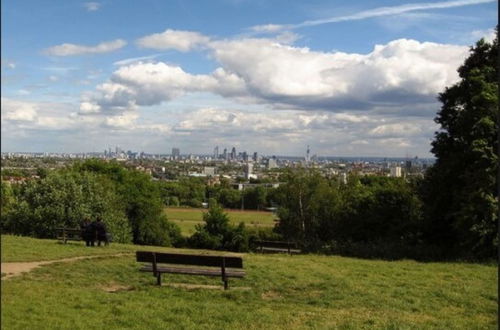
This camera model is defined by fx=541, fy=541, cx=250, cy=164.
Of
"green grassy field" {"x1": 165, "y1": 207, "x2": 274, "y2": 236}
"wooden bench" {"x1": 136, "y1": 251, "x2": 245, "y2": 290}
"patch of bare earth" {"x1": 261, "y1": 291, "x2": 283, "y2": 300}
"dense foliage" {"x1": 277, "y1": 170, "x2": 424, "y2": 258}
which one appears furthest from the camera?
"green grassy field" {"x1": 165, "y1": 207, "x2": 274, "y2": 236}

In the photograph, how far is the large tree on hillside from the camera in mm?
20562

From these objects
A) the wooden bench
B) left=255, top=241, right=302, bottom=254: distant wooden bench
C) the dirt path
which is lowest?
left=255, top=241, right=302, bottom=254: distant wooden bench

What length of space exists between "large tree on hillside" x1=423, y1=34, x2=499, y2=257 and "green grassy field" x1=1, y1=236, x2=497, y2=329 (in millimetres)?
5528

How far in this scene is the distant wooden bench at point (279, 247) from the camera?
2467 centimetres

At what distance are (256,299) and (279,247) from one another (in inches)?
598

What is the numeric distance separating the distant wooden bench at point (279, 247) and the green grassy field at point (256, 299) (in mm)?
9050

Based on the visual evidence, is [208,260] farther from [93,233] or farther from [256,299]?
[93,233]

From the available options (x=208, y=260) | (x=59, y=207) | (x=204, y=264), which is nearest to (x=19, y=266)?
(x=204, y=264)

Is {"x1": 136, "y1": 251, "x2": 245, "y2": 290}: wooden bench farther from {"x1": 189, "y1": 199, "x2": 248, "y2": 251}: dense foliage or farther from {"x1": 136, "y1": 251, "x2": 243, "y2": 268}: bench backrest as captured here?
{"x1": 189, "y1": 199, "x2": 248, "y2": 251}: dense foliage

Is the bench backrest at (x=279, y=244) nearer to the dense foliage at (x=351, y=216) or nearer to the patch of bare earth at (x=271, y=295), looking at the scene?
the dense foliage at (x=351, y=216)

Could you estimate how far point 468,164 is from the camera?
2255 cm

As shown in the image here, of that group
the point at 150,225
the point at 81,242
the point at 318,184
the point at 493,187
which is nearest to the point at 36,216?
the point at 81,242

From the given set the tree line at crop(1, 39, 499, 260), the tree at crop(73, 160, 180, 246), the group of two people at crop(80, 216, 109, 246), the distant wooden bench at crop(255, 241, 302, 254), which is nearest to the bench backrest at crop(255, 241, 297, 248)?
the distant wooden bench at crop(255, 241, 302, 254)

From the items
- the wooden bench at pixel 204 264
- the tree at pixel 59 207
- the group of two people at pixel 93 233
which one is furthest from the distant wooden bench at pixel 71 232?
the wooden bench at pixel 204 264
